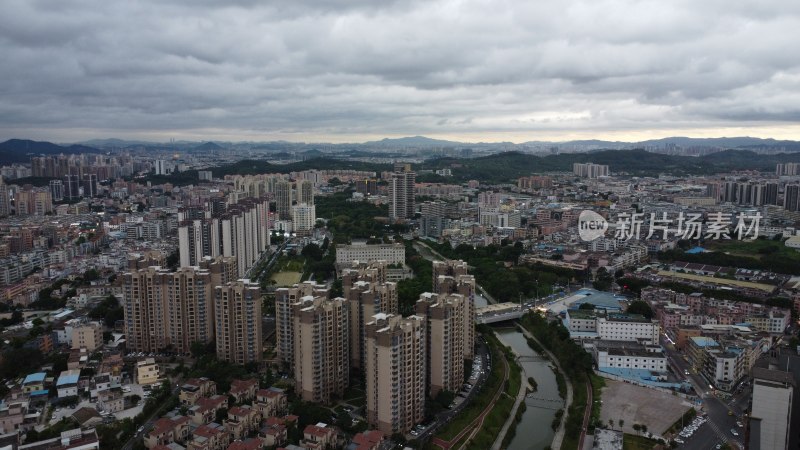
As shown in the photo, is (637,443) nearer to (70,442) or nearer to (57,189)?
(70,442)

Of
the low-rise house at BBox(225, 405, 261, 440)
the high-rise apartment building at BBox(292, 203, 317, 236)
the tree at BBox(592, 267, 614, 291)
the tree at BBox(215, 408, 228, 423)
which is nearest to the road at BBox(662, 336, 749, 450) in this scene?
the tree at BBox(592, 267, 614, 291)

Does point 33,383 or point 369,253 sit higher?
point 369,253

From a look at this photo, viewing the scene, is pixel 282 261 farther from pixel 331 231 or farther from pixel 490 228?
pixel 490 228

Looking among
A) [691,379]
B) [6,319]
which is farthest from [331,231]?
[691,379]

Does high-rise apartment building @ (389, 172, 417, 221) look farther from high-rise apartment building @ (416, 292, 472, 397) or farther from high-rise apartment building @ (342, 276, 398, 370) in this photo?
high-rise apartment building @ (416, 292, 472, 397)

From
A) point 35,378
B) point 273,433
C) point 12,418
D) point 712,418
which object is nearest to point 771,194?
point 712,418

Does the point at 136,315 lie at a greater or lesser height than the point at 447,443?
greater
